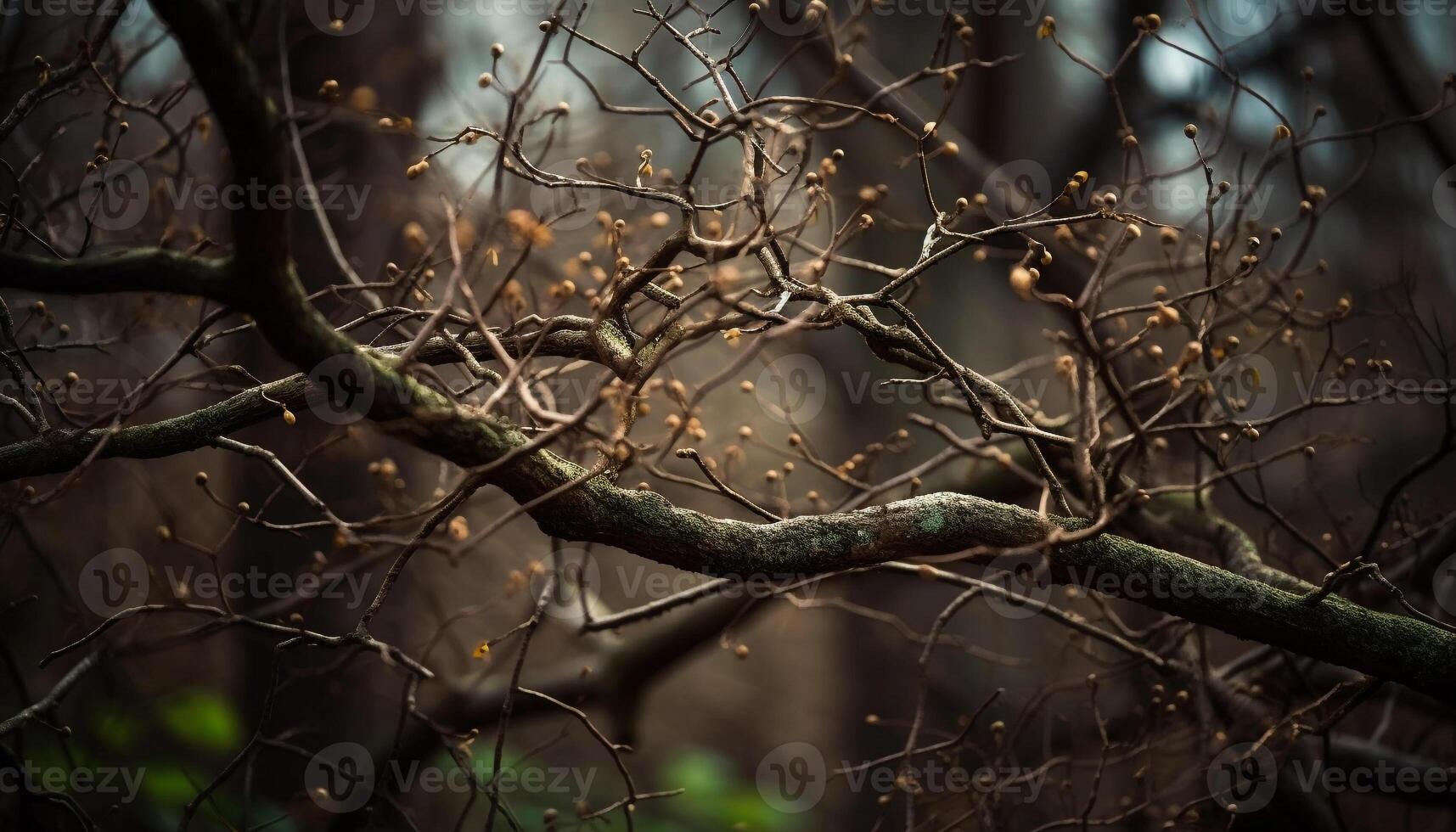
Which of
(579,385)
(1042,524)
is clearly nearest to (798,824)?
(579,385)

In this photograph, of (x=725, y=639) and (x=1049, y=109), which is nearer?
(x=725, y=639)

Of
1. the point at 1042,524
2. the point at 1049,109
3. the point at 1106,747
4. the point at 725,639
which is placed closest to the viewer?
the point at 1042,524

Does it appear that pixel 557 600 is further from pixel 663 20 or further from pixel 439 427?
pixel 663 20

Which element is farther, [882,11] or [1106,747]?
[882,11]

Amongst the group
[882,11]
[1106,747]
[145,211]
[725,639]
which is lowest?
[1106,747]

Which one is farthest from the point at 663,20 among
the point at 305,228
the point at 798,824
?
the point at 798,824

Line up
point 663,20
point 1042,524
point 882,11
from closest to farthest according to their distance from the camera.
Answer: point 663,20 < point 1042,524 < point 882,11

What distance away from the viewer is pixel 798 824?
7062mm

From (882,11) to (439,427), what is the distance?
Answer: 14.8 ft

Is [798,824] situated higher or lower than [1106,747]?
lower

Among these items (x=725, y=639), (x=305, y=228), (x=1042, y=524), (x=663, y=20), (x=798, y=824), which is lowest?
(x=798, y=824)

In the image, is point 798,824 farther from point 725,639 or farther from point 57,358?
point 57,358

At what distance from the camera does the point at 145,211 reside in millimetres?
3197

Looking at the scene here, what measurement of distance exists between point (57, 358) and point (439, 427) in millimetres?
4431
